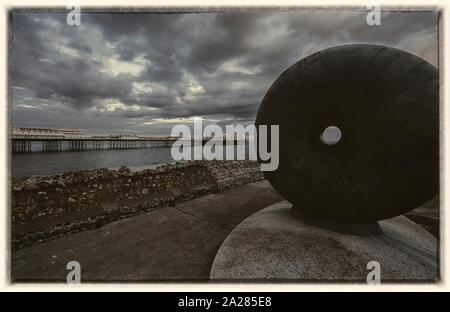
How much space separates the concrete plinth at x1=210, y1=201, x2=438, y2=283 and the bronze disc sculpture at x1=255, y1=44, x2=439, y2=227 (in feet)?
1.53

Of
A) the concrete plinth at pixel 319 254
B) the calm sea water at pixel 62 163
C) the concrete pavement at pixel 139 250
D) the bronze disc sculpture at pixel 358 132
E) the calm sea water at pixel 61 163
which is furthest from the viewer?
the calm sea water at pixel 61 163

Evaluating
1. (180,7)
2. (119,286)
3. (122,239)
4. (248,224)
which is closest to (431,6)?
(180,7)

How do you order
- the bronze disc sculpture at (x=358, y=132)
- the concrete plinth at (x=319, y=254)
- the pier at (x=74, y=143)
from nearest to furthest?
the concrete plinth at (x=319, y=254) < the bronze disc sculpture at (x=358, y=132) < the pier at (x=74, y=143)

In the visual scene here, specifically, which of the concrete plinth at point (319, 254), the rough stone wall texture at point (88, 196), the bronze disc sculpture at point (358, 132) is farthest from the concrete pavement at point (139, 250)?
the bronze disc sculpture at point (358, 132)

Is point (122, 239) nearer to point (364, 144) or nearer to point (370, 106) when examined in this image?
point (364, 144)

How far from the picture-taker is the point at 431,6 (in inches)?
94.3

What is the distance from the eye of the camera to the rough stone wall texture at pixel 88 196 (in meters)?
3.50

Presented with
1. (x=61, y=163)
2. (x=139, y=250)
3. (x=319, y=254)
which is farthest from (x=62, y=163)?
(x=319, y=254)

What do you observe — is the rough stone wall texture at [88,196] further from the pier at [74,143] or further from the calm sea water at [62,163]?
the pier at [74,143]

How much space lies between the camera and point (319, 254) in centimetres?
255

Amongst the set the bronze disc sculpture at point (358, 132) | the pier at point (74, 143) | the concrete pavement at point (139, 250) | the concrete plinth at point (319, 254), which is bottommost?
the concrete pavement at point (139, 250)

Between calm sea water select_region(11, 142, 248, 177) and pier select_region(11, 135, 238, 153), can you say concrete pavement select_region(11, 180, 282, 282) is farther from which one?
pier select_region(11, 135, 238, 153)

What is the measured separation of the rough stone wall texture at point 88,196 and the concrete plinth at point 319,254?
9.95 ft

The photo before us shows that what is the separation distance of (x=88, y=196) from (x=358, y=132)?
592cm
